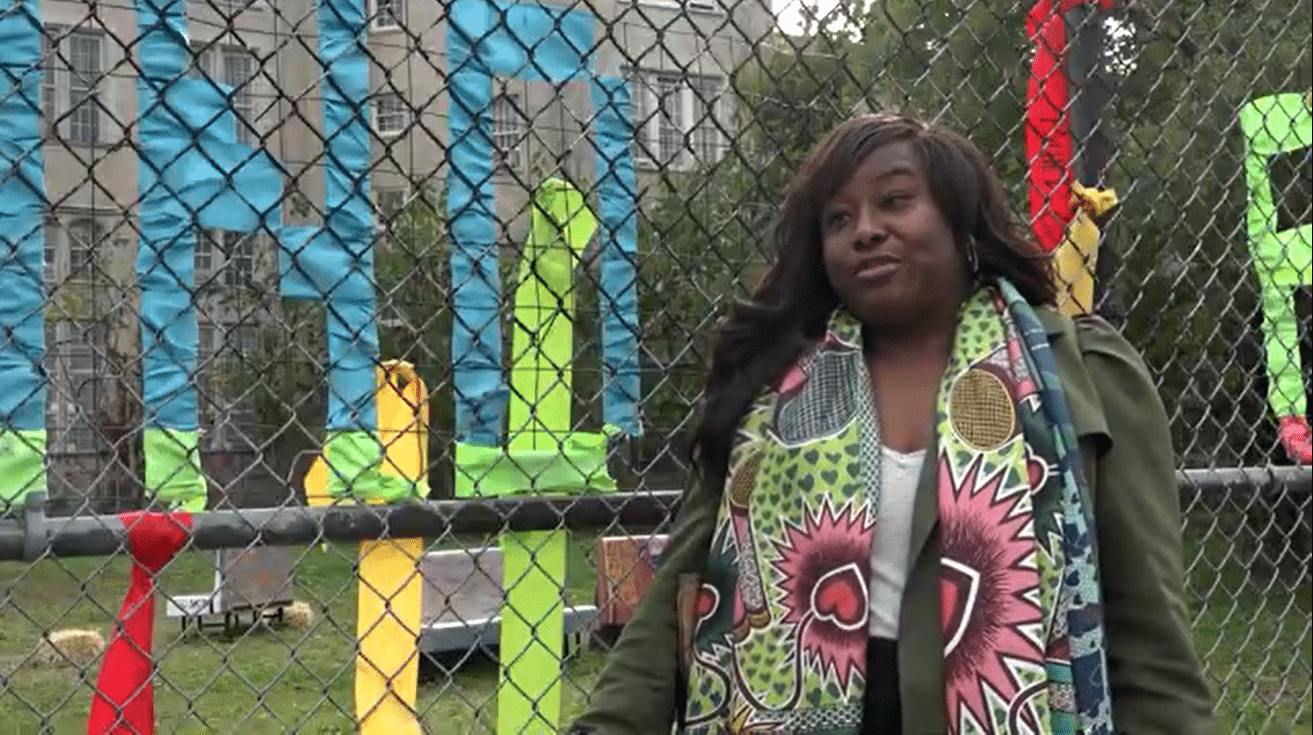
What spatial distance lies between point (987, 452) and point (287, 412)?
1.12 metres

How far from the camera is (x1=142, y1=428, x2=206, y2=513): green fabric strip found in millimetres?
2289

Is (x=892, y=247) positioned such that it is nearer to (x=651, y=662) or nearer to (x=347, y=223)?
(x=651, y=662)

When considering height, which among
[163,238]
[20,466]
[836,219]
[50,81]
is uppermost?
[836,219]

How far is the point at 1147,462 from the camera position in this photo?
2.03 metres

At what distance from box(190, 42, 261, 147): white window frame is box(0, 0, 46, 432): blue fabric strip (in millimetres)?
228

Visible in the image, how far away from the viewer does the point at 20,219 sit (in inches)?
86.2

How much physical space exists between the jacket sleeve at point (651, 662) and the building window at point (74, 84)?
993 millimetres

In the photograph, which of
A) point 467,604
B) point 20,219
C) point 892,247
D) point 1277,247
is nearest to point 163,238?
point 20,219

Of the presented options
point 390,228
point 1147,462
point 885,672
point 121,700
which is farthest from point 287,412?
point 1147,462

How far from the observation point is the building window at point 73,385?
227cm

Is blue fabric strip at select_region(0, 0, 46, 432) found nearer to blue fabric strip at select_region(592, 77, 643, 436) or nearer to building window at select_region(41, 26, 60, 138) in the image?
building window at select_region(41, 26, 60, 138)

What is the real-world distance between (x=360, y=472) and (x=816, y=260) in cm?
78

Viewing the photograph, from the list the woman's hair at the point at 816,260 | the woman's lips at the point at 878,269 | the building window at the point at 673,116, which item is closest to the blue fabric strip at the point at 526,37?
the building window at the point at 673,116

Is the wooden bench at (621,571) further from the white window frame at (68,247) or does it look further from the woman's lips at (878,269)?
the white window frame at (68,247)
